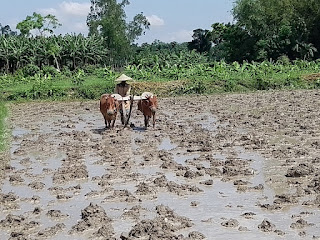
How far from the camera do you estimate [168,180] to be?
23.5ft

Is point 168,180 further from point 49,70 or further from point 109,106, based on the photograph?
point 49,70

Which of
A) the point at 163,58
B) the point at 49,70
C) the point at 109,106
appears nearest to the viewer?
the point at 109,106

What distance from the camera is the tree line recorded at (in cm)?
2892

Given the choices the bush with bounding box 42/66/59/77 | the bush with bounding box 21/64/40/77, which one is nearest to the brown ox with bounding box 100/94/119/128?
the bush with bounding box 42/66/59/77

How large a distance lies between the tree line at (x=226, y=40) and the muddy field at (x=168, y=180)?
16.4m

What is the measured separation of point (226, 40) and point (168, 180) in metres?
28.5

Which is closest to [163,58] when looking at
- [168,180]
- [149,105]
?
[149,105]

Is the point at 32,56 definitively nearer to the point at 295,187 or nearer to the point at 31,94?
the point at 31,94

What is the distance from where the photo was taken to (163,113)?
15227mm

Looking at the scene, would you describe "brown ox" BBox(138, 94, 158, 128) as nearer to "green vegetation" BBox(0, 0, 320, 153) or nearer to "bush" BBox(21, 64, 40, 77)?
"green vegetation" BBox(0, 0, 320, 153)

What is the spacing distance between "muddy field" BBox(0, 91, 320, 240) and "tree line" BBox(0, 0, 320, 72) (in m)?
16.4

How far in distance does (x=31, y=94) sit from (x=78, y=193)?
14562 mm

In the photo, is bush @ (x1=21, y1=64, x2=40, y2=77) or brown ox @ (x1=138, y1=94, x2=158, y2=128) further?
bush @ (x1=21, y1=64, x2=40, y2=77)

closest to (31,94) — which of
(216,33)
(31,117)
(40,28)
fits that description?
(31,117)
